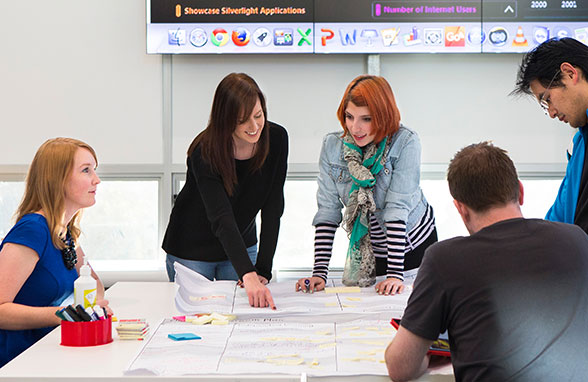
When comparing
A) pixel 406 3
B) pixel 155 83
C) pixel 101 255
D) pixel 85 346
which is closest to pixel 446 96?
pixel 406 3

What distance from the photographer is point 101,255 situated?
3670mm

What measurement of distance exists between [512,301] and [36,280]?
1.35 m

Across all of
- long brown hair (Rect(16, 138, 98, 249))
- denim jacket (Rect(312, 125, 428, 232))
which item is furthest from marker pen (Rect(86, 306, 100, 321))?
denim jacket (Rect(312, 125, 428, 232))

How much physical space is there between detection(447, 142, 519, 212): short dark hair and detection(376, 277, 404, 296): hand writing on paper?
0.80 m

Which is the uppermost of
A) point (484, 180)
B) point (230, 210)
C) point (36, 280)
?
point (484, 180)

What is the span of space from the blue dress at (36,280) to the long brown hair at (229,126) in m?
0.60

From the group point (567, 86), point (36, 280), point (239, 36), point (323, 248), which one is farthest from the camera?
point (239, 36)

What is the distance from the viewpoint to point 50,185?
2.01 meters

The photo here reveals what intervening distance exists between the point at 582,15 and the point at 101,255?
2.84 metres

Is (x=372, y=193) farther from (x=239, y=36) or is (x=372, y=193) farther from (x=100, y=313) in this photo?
(x=239, y=36)

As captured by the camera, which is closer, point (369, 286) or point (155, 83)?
point (369, 286)

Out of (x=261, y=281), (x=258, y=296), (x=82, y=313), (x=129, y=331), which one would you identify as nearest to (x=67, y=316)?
(x=82, y=313)

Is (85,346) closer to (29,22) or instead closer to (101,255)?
(101,255)

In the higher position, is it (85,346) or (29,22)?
(29,22)
